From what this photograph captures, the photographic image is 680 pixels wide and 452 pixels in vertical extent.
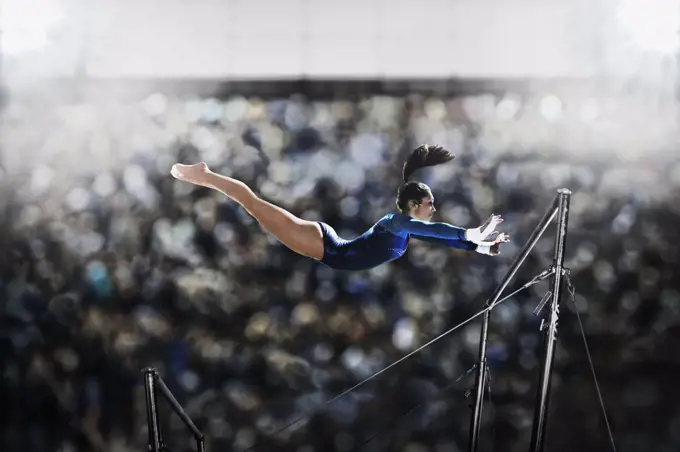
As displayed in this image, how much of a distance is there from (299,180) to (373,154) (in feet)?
0.78

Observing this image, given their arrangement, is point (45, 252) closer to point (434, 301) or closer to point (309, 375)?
point (309, 375)

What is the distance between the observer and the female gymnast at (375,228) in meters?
2.19

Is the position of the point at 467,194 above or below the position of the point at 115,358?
above

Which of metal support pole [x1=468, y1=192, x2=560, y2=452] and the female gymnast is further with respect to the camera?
the female gymnast

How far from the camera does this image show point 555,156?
85.7 inches

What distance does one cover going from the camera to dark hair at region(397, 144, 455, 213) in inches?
85.9

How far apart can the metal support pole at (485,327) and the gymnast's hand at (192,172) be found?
3.08ft

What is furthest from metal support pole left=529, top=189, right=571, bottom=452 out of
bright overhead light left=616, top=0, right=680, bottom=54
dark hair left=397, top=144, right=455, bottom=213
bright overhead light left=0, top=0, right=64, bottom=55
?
bright overhead light left=0, top=0, right=64, bottom=55

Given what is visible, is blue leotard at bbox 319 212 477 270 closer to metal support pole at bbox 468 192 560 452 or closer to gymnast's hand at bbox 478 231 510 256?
gymnast's hand at bbox 478 231 510 256

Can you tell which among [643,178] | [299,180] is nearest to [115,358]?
[299,180]

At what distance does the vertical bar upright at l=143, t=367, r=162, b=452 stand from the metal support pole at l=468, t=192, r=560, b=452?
3.12ft

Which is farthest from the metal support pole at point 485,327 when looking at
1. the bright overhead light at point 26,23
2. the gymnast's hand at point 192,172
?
the bright overhead light at point 26,23

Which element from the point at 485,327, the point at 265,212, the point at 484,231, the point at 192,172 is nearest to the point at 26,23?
the point at 192,172

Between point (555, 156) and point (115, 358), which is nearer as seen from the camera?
point (555, 156)
